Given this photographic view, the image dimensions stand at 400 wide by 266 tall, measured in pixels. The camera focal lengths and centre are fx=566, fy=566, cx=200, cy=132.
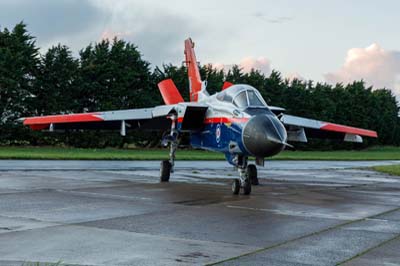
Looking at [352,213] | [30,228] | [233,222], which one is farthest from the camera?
[352,213]

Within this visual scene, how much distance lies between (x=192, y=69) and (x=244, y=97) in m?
9.54

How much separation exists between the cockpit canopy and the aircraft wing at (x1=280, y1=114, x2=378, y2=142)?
1870 millimetres

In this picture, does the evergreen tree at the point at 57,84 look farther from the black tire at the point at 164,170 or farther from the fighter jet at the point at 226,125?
the black tire at the point at 164,170

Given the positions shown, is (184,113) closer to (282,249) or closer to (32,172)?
(32,172)

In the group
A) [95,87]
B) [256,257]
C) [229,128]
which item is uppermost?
[95,87]

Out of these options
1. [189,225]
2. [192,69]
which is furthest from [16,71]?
[189,225]

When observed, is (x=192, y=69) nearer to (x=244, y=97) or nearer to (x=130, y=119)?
(x=130, y=119)

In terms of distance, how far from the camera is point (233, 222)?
905 centimetres

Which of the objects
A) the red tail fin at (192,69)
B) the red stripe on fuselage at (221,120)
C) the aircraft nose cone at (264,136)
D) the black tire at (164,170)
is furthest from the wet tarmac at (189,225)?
the red tail fin at (192,69)

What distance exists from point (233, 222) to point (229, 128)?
5.57 metres

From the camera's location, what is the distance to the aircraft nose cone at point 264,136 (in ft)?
40.5

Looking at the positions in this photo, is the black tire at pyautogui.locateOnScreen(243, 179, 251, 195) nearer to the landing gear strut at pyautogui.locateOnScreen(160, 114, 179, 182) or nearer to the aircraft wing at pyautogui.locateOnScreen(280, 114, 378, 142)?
the aircraft wing at pyautogui.locateOnScreen(280, 114, 378, 142)

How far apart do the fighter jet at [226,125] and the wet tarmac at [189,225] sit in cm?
114

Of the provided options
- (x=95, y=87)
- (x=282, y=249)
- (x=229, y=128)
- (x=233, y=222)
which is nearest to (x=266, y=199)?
(x=229, y=128)
